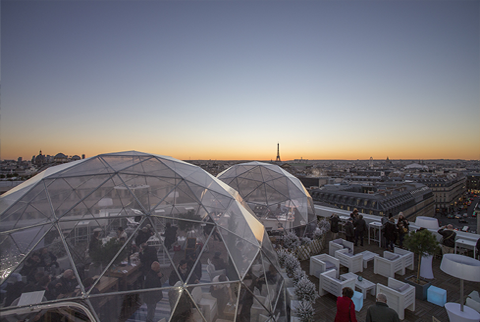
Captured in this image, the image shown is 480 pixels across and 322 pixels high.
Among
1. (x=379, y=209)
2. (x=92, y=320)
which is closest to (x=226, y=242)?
(x=92, y=320)

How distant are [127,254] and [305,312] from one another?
4.69 m

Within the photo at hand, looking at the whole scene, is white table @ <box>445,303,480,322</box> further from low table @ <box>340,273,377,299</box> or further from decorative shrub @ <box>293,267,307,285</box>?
decorative shrub @ <box>293,267,307,285</box>

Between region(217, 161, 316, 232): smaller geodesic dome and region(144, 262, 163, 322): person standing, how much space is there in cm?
763

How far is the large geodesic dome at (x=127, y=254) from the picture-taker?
4.68m

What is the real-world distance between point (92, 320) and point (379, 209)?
4003 centimetres

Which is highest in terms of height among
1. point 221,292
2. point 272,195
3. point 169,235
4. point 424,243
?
point 169,235

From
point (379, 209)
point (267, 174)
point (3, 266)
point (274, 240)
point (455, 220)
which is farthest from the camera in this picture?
point (455, 220)

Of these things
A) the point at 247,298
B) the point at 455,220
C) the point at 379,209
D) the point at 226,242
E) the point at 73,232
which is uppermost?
the point at 73,232

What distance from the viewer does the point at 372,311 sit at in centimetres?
495

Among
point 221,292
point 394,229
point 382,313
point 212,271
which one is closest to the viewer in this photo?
point 382,313

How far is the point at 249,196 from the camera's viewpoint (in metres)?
13.5

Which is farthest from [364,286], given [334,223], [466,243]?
[466,243]

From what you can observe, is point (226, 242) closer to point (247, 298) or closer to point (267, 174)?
point (247, 298)

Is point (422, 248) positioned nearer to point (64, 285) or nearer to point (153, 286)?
point (153, 286)
